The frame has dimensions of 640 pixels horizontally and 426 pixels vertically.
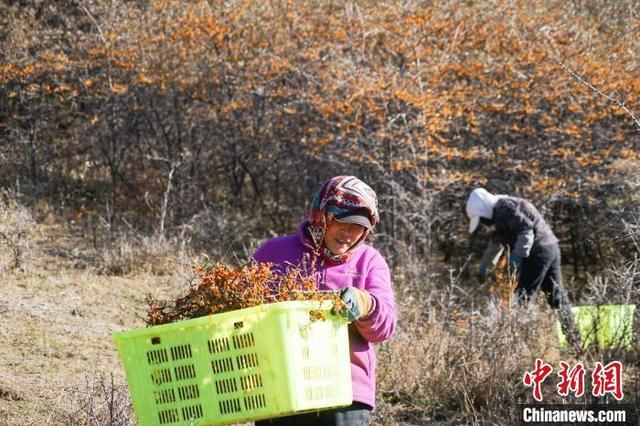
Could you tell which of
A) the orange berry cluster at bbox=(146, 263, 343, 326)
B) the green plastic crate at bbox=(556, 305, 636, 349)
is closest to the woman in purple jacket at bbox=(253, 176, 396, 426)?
the orange berry cluster at bbox=(146, 263, 343, 326)

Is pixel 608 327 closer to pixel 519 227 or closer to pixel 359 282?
pixel 519 227

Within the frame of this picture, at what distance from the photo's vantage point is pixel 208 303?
286cm

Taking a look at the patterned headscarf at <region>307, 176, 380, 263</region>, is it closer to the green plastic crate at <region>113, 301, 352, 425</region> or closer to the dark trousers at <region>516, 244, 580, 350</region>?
the green plastic crate at <region>113, 301, 352, 425</region>

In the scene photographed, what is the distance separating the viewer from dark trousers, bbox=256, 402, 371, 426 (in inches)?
119

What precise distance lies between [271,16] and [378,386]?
20.1ft

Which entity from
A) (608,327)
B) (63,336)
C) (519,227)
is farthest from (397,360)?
(519,227)

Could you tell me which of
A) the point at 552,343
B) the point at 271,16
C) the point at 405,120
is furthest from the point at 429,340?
the point at 271,16

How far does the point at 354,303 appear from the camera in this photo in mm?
2850

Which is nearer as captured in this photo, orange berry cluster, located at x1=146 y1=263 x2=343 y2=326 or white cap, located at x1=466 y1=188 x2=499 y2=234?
orange berry cluster, located at x1=146 y1=263 x2=343 y2=326

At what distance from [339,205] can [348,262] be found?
0.70 feet

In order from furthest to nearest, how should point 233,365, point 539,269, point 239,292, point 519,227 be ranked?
point 539,269, point 519,227, point 239,292, point 233,365

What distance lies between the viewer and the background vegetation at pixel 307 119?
978cm

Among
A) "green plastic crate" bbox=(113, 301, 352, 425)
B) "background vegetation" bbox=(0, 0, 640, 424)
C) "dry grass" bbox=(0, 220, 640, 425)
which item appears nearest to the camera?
"green plastic crate" bbox=(113, 301, 352, 425)

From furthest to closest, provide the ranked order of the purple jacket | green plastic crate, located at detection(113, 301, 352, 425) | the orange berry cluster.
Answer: the purple jacket → the orange berry cluster → green plastic crate, located at detection(113, 301, 352, 425)
